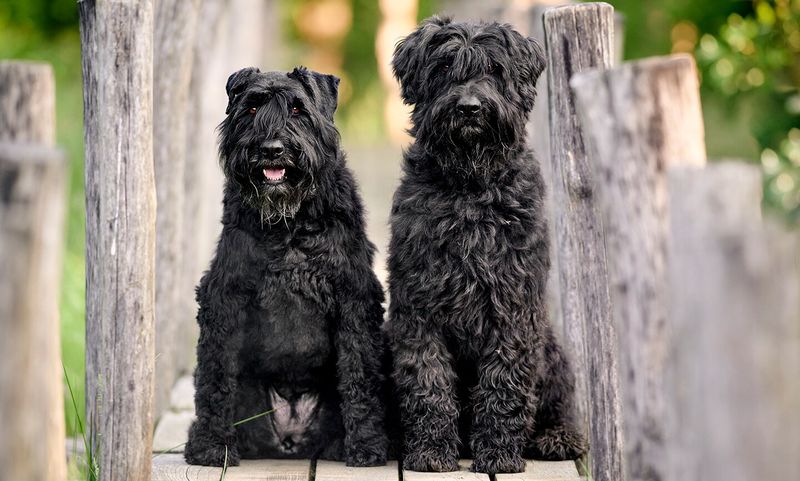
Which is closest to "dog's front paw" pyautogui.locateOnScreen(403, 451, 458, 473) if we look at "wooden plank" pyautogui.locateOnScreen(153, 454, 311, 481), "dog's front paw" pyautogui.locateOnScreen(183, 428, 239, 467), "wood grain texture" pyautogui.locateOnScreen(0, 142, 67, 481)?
"wooden plank" pyautogui.locateOnScreen(153, 454, 311, 481)

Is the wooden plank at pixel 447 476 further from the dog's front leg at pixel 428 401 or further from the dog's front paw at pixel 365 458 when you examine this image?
the dog's front paw at pixel 365 458

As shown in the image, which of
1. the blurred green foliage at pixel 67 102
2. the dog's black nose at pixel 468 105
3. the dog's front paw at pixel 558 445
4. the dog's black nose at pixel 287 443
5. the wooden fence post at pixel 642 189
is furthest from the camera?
the blurred green foliage at pixel 67 102

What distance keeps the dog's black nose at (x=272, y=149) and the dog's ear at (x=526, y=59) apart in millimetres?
994

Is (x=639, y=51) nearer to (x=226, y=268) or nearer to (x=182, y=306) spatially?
(x=182, y=306)

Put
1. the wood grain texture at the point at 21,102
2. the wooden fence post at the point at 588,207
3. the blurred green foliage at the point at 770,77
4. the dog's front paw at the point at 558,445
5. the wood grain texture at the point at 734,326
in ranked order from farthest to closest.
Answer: the blurred green foliage at the point at 770,77
the dog's front paw at the point at 558,445
the wooden fence post at the point at 588,207
the wood grain texture at the point at 21,102
the wood grain texture at the point at 734,326

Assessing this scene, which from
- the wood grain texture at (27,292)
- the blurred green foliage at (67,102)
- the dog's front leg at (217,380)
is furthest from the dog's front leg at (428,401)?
the blurred green foliage at (67,102)

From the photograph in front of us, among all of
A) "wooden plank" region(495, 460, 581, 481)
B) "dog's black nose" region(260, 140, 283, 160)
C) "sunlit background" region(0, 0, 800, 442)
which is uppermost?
"sunlit background" region(0, 0, 800, 442)

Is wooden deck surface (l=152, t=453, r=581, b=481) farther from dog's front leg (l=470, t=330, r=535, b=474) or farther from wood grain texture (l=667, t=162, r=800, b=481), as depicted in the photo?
wood grain texture (l=667, t=162, r=800, b=481)

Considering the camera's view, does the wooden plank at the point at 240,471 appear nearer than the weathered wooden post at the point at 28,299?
No

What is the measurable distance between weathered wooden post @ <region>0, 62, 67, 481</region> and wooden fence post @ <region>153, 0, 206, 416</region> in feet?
8.72

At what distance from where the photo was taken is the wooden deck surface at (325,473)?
4422mm

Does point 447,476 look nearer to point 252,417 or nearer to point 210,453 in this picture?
point 252,417

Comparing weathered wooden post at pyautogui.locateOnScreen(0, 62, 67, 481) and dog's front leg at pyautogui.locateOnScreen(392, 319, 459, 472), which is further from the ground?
weathered wooden post at pyautogui.locateOnScreen(0, 62, 67, 481)

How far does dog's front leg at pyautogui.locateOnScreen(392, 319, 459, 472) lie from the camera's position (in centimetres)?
452
